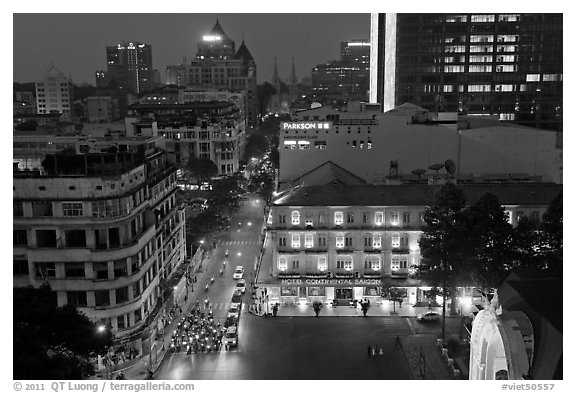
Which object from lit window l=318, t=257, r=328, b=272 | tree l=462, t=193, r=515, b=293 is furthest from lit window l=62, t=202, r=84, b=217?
tree l=462, t=193, r=515, b=293

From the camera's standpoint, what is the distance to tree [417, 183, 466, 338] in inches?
1510

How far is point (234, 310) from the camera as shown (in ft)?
138

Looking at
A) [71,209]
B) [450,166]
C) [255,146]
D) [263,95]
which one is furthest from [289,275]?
[263,95]

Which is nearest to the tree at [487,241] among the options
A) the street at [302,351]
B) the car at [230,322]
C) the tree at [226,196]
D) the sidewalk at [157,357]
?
the street at [302,351]

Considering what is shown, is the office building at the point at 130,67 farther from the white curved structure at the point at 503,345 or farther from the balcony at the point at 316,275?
the white curved structure at the point at 503,345

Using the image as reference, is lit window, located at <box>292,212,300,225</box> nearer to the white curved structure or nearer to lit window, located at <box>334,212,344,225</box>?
lit window, located at <box>334,212,344,225</box>

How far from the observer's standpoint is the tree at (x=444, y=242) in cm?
3834

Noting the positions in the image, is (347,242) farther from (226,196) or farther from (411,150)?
(226,196)

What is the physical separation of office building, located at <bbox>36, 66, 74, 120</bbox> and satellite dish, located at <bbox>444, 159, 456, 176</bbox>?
96.1 metres

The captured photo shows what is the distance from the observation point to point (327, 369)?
33.4 meters

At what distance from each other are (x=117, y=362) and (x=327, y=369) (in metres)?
11.0

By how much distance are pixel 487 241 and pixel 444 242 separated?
8.07ft
